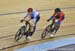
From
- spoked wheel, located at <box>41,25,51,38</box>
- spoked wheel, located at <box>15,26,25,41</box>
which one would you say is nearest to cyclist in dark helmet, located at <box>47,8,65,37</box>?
spoked wheel, located at <box>41,25,51,38</box>

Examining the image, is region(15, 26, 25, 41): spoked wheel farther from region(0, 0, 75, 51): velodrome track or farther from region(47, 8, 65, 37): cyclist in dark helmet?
region(47, 8, 65, 37): cyclist in dark helmet

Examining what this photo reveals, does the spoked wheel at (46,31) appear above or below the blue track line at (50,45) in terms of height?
above

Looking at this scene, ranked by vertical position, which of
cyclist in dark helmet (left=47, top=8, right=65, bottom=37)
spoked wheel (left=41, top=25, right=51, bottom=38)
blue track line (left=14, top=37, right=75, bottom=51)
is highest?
cyclist in dark helmet (left=47, top=8, right=65, bottom=37)

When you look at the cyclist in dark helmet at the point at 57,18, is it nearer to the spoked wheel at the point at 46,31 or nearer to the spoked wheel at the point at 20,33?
the spoked wheel at the point at 46,31

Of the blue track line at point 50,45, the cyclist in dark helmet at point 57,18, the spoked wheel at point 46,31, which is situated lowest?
the blue track line at point 50,45

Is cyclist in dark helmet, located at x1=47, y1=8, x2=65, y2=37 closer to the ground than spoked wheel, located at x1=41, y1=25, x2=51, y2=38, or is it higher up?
higher up

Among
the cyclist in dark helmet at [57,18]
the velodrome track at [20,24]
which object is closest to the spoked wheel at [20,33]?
the velodrome track at [20,24]

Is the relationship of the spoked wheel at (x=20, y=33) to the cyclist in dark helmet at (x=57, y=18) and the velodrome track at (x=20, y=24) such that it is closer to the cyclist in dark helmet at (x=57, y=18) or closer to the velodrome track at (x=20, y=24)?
the velodrome track at (x=20, y=24)

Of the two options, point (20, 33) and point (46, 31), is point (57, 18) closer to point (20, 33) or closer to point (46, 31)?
point (46, 31)

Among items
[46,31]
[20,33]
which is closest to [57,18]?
[46,31]

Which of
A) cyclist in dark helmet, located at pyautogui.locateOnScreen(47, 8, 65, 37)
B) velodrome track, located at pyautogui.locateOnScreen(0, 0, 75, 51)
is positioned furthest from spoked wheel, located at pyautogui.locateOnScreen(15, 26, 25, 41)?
cyclist in dark helmet, located at pyautogui.locateOnScreen(47, 8, 65, 37)

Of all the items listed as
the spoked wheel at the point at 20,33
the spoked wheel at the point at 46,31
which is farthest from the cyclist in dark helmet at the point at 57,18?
the spoked wheel at the point at 20,33

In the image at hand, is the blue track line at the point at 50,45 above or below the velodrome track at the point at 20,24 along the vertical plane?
below

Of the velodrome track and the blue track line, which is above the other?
the velodrome track
